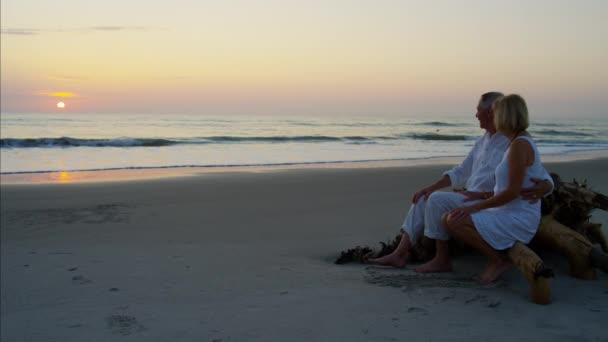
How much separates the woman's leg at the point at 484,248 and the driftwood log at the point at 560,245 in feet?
0.44

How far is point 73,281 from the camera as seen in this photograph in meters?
4.52

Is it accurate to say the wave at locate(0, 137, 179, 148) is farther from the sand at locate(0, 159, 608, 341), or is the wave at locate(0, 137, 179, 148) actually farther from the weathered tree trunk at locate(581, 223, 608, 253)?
the weathered tree trunk at locate(581, 223, 608, 253)

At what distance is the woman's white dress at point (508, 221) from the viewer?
380cm

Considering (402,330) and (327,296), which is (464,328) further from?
(327,296)

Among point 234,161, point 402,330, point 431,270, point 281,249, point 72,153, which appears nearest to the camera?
point 402,330

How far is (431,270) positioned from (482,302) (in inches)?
31.7

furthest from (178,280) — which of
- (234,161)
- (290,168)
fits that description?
(234,161)

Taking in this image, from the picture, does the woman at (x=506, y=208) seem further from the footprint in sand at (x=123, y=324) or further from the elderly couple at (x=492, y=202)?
the footprint in sand at (x=123, y=324)

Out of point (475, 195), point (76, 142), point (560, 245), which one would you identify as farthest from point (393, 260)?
point (76, 142)

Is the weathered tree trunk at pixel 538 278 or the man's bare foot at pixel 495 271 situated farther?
the man's bare foot at pixel 495 271

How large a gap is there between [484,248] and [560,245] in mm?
663

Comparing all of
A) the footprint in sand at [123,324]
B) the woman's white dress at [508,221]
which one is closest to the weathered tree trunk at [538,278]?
the woman's white dress at [508,221]

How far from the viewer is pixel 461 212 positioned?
3953mm

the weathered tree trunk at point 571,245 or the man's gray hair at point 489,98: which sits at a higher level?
the man's gray hair at point 489,98
